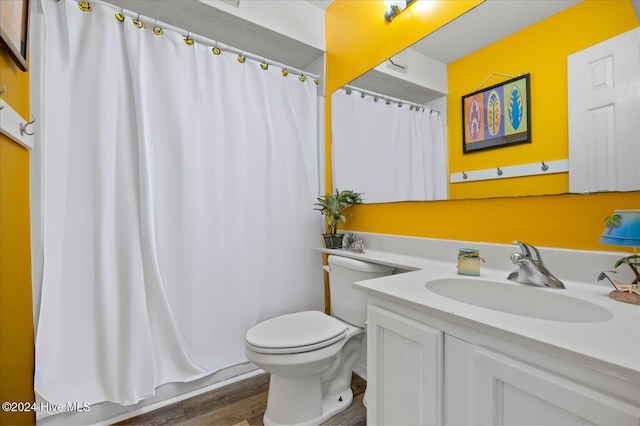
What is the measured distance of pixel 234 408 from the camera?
143 centimetres

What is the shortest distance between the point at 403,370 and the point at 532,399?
0.99 feet

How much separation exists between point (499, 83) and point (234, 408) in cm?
193

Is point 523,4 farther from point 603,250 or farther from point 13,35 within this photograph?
point 13,35

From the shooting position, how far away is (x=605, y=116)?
0.81m

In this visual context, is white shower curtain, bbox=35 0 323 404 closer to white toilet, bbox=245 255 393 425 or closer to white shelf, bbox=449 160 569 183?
white toilet, bbox=245 255 393 425

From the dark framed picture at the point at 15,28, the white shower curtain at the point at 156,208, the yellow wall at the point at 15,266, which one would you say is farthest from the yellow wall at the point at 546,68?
the yellow wall at the point at 15,266

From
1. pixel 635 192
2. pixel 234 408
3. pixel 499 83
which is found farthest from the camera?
pixel 234 408

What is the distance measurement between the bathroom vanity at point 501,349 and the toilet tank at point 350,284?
0.36 meters

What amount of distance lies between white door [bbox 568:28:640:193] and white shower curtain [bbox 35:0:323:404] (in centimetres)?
143

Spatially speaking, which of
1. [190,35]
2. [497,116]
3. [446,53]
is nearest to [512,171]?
[497,116]

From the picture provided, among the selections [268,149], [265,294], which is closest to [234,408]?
[265,294]

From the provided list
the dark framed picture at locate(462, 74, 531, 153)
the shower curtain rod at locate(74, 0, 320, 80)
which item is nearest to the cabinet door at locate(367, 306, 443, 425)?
the dark framed picture at locate(462, 74, 531, 153)

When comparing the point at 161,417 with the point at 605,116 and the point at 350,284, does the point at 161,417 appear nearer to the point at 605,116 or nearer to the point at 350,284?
the point at 350,284

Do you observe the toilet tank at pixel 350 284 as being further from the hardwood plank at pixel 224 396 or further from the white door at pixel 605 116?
the white door at pixel 605 116
